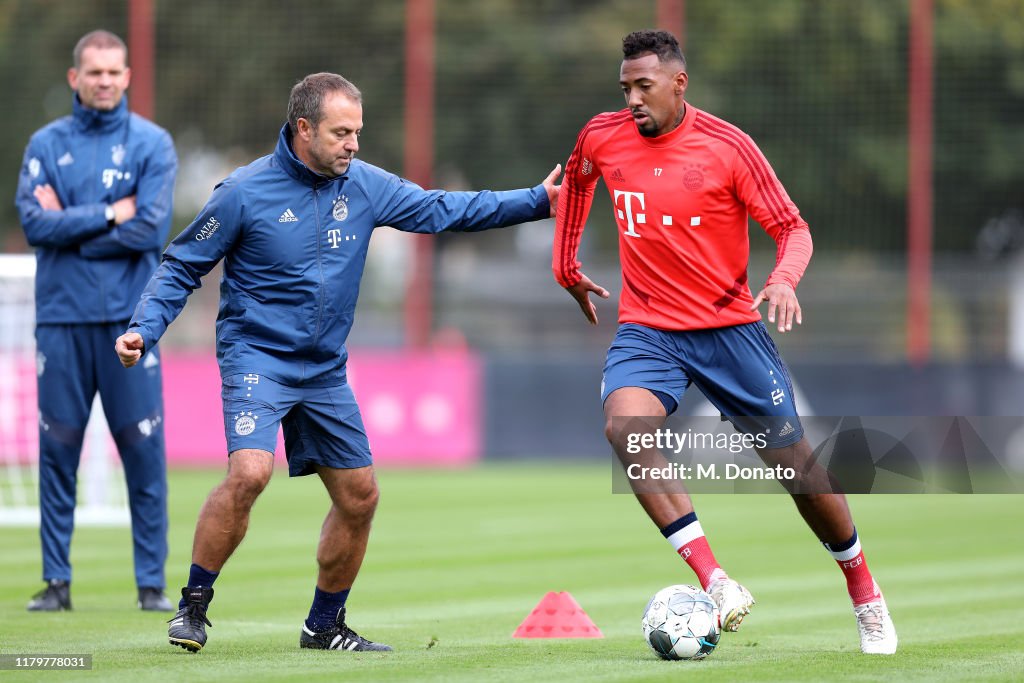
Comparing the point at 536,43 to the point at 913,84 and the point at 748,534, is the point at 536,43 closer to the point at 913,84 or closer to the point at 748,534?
the point at 913,84

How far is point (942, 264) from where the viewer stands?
20.1 meters

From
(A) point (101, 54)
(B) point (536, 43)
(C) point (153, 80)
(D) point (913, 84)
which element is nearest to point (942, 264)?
(D) point (913, 84)

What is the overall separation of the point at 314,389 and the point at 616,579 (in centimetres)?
385

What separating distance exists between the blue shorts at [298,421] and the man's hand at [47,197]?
2413mm

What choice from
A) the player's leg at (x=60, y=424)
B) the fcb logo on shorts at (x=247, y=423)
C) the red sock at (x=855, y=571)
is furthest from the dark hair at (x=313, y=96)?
the red sock at (x=855, y=571)

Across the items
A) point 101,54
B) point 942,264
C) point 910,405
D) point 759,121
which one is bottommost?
point 910,405

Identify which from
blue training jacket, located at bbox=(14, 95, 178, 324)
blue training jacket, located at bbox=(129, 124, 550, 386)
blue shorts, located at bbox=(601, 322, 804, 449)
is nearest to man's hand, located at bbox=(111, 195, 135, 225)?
blue training jacket, located at bbox=(14, 95, 178, 324)

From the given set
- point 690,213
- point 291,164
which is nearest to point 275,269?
point 291,164

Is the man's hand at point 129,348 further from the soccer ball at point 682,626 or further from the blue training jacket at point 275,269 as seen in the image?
the soccer ball at point 682,626

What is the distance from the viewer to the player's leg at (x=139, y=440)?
8.69 m

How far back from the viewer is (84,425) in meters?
8.78

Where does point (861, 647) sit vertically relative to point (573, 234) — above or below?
below

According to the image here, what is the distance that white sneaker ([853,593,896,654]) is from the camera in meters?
6.90

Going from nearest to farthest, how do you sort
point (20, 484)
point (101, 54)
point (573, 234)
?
1. point (573, 234)
2. point (101, 54)
3. point (20, 484)
